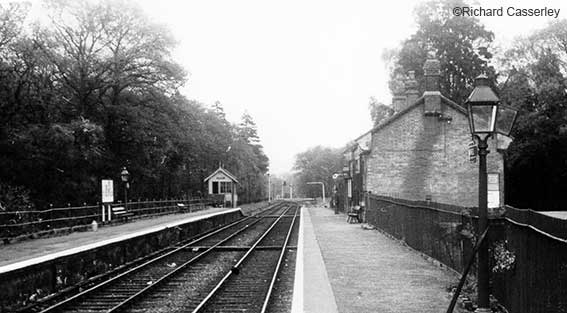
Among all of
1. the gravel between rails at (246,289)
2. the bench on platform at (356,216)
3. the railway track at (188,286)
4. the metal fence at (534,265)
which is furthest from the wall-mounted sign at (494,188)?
the metal fence at (534,265)

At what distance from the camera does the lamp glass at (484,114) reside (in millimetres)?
7633

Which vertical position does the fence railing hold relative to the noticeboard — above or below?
below

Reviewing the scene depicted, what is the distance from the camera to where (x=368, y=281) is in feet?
36.0

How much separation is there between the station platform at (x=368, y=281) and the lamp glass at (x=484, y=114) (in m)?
2.50

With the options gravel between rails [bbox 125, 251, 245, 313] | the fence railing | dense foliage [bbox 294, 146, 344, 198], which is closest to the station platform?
gravel between rails [bbox 125, 251, 245, 313]

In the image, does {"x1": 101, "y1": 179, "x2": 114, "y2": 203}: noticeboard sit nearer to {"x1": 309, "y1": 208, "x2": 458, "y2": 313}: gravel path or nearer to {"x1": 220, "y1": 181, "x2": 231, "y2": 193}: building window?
{"x1": 309, "y1": 208, "x2": 458, "y2": 313}: gravel path

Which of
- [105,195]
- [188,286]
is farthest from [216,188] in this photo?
[188,286]

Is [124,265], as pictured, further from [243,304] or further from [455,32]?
[455,32]

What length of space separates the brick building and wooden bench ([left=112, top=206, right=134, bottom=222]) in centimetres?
1096

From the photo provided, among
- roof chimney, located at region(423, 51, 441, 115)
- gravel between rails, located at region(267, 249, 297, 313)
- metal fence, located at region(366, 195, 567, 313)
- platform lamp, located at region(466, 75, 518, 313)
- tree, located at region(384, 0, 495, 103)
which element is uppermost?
tree, located at region(384, 0, 495, 103)

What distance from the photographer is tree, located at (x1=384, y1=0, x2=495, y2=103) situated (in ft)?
152

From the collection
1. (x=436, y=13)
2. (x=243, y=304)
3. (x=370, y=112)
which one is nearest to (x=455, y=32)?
(x=436, y=13)

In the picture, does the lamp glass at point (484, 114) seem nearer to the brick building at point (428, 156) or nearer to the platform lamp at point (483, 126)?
the platform lamp at point (483, 126)

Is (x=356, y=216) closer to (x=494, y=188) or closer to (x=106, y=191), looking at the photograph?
(x=494, y=188)
